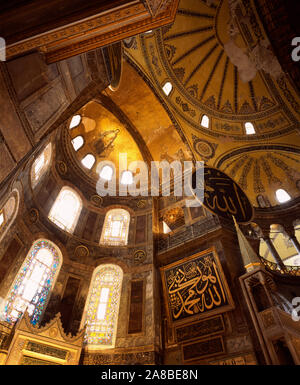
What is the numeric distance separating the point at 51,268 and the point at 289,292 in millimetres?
8656

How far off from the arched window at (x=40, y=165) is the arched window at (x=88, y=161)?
2481 mm

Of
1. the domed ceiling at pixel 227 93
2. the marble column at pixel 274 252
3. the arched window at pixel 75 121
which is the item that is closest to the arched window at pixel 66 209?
the arched window at pixel 75 121

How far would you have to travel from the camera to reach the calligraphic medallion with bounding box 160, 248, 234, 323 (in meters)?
6.34

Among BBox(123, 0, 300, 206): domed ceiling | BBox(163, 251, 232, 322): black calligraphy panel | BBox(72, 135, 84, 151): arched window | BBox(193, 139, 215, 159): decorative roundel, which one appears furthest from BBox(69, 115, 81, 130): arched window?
BBox(163, 251, 232, 322): black calligraphy panel

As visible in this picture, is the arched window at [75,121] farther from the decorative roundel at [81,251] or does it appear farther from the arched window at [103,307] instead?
the arched window at [103,307]

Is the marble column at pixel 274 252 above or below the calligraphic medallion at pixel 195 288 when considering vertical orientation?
above

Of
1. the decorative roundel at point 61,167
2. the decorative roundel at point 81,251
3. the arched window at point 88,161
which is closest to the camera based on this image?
the decorative roundel at point 81,251

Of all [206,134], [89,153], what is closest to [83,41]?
[89,153]

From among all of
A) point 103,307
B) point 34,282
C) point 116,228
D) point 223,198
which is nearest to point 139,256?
point 116,228

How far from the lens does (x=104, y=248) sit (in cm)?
891

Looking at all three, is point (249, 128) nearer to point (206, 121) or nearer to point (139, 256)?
point (206, 121)

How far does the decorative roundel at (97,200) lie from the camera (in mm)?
10234

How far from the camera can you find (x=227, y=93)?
12.8 meters

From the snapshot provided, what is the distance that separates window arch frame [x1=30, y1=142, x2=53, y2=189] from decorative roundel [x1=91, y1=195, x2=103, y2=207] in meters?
2.50
